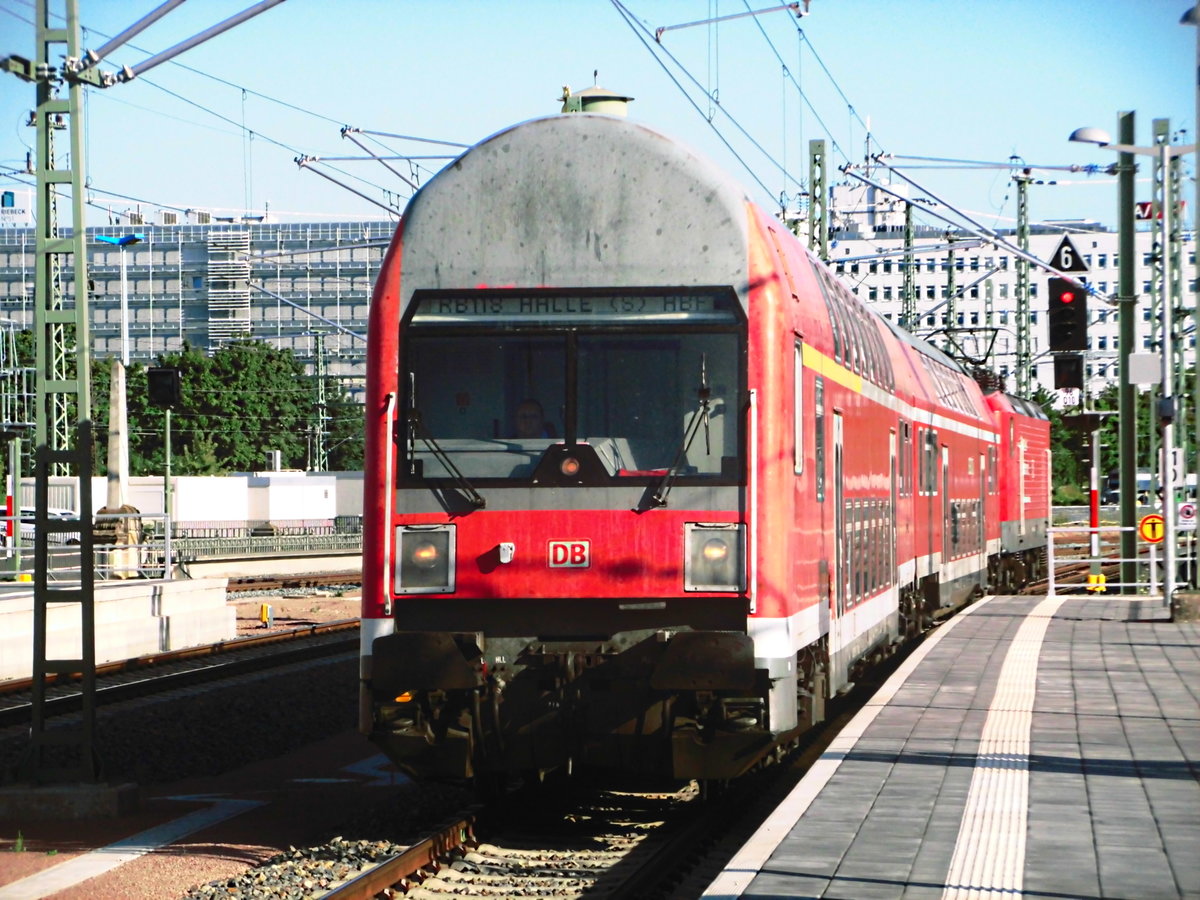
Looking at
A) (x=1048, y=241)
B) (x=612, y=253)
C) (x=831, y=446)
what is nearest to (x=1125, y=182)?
(x=831, y=446)

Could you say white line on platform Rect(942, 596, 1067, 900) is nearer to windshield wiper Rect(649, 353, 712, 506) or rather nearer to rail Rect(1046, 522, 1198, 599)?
windshield wiper Rect(649, 353, 712, 506)

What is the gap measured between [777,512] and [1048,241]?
123983 mm

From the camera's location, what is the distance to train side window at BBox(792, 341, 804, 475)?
1012cm

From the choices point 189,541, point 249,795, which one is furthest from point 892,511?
point 189,541

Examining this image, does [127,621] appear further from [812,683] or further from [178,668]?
[812,683]

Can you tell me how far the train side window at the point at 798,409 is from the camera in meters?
10.1

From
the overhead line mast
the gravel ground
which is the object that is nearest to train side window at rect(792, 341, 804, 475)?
the gravel ground

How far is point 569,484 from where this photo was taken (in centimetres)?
950

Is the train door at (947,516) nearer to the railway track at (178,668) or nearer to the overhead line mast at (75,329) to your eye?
the railway track at (178,668)

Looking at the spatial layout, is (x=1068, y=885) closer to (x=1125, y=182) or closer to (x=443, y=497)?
(x=443, y=497)

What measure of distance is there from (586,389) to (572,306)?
495 millimetres

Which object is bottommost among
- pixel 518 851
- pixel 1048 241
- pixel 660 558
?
pixel 518 851

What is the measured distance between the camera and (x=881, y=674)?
62.8 ft

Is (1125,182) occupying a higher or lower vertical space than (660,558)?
higher
